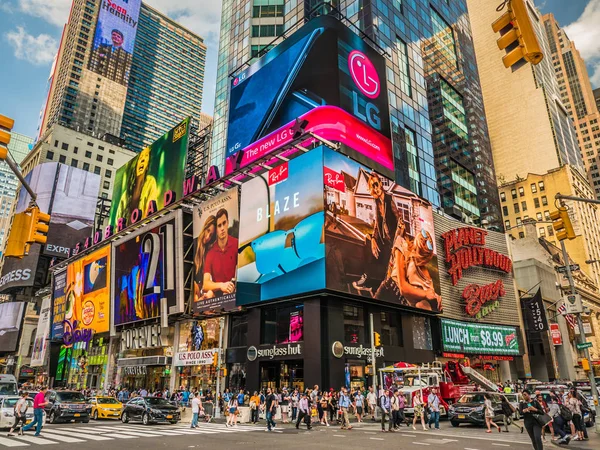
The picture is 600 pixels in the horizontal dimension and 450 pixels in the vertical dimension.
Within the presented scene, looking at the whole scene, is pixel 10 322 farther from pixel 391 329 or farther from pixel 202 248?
pixel 391 329

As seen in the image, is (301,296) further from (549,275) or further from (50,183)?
(50,183)

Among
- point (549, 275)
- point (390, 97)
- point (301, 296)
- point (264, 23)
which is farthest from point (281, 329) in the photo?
point (264, 23)

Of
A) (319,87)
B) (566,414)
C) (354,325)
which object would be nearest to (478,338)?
(354,325)

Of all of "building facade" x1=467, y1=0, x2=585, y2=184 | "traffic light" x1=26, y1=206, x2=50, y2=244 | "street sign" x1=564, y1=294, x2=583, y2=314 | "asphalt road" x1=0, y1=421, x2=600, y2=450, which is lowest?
"asphalt road" x1=0, y1=421, x2=600, y2=450

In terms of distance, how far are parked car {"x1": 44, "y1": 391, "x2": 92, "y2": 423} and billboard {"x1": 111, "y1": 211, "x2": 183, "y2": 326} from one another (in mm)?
16793

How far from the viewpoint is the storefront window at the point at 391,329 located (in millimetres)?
38125

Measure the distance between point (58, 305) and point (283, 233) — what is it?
46.6 m

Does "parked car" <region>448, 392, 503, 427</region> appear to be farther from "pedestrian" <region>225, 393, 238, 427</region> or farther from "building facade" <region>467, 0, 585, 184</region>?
"building facade" <region>467, 0, 585, 184</region>

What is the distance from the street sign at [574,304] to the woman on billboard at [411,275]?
16.1 meters

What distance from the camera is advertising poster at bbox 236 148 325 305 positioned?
106ft

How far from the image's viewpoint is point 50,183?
8538cm

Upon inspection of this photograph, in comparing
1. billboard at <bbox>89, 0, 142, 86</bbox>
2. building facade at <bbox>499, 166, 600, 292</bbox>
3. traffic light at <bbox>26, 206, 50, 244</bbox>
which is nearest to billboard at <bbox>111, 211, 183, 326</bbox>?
traffic light at <bbox>26, 206, 50, 244</bbox>

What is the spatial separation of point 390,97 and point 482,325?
3173cm

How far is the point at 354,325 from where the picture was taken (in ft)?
115
